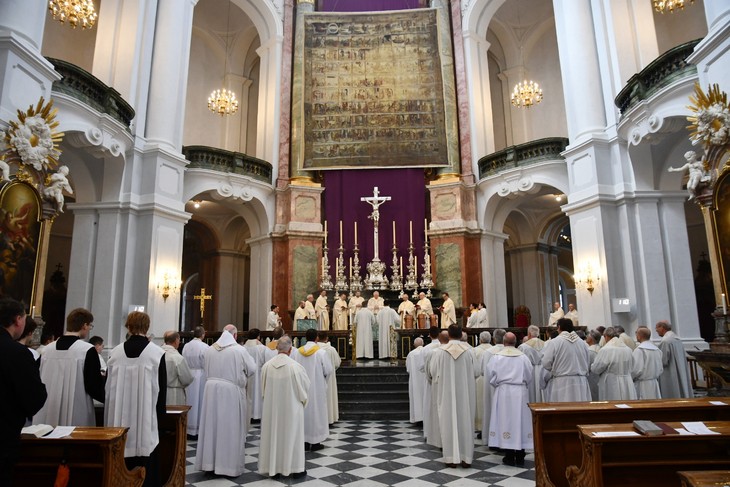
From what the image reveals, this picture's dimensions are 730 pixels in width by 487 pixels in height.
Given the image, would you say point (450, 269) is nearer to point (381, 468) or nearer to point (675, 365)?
point (675, 365)

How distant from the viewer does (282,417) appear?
19.1 feet

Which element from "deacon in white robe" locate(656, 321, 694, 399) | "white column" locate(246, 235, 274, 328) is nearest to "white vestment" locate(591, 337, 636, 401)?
"deacon in white robe" locate(656, 321, 694, 399)

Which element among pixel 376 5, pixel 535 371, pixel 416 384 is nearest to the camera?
pixel 535 371

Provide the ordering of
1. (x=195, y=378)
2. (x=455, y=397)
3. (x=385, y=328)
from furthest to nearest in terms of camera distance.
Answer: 1. (x=385, y=328)
2. (x=195, y=378)
3. (x=455, y=397)

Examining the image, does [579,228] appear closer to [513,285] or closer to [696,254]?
[696,254]

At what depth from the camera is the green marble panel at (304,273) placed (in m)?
16.6

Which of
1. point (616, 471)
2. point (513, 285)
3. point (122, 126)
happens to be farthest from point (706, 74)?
point (513, 285)

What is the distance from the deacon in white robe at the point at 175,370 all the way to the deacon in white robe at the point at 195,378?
1.61 ft

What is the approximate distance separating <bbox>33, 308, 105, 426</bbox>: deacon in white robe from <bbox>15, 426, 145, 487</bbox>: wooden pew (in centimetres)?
58

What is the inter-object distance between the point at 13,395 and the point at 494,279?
51.1 ft

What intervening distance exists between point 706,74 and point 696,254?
10.4 m

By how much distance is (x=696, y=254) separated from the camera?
54.4ft

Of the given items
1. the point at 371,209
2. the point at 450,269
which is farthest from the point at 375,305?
the point at 371,209

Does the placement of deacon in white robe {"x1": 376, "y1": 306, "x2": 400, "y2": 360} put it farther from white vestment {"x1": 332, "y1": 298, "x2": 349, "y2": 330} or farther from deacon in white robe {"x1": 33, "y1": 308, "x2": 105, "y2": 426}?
deacon in white robe {"x1": 33, "y1": 308, "x2": 105, "y2": 426}
